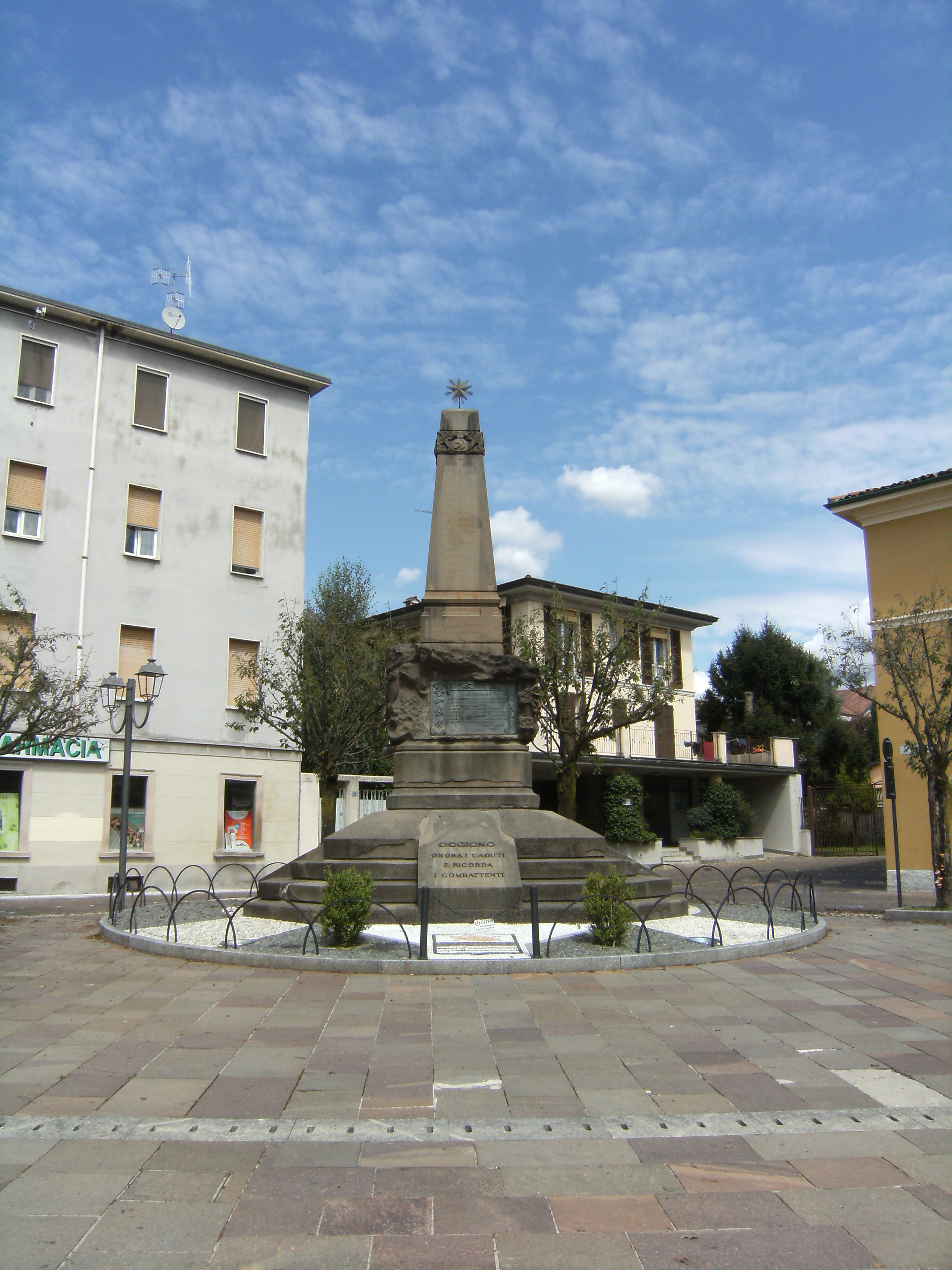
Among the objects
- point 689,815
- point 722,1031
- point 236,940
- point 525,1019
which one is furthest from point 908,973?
point 689,815

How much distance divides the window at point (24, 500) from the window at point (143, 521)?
2.05m

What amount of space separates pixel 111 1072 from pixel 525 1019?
2.94 m

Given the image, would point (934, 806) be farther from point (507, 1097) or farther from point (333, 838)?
point (507, 1097)

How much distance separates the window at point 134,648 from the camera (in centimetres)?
2367

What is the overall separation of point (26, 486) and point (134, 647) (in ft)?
14.8

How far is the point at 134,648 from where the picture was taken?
23.8 m

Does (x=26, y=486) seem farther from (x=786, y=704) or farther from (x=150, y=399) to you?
(x=786, y=704)

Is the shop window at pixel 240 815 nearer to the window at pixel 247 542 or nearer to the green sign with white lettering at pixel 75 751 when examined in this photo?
the green sign with white lettering at pixel 75 751

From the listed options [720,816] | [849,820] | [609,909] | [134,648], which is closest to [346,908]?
[609,909]

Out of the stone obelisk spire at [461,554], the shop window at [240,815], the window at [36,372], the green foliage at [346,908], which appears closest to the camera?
the green foliage at [346,908]

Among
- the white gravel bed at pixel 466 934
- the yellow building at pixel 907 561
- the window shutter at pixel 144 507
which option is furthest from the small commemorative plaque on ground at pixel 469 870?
the window shutter at pixel 144 507

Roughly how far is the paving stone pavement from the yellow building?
13941 millimetres

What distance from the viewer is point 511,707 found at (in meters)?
13.9

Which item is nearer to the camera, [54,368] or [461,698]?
[461,698]
